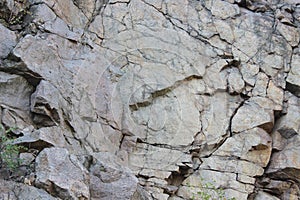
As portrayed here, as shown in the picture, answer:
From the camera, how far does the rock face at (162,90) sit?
7516 millimetres

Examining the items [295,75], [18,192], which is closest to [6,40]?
[18,192]

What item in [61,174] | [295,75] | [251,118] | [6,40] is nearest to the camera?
[61,174]

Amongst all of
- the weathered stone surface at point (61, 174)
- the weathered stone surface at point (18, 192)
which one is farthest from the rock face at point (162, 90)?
the weathered stone surface at point (18, 192)

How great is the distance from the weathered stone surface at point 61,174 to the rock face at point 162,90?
0.42m

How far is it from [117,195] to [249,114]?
127 inches

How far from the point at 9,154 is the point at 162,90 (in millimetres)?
3120

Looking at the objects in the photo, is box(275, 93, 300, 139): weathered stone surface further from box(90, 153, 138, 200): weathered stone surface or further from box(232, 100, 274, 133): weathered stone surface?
box(90, 153, 138, 200): weathered stone surface

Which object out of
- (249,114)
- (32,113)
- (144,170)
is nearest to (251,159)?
(249,114)

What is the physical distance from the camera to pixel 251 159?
8.63m

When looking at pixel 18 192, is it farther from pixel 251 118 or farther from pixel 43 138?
pixel 251 118

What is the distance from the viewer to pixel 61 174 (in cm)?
612

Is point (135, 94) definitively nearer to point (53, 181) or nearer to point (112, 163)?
point (112, 163)

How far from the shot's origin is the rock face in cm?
752

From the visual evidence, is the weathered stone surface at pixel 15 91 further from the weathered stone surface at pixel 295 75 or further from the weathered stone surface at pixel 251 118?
the weathered stone surface at pixel 295 75
